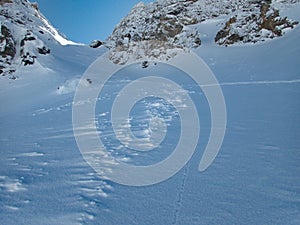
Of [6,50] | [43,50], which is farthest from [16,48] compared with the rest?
[43,50]

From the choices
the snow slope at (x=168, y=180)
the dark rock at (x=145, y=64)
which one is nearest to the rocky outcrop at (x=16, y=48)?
the dark rock at (x=145, y=64)

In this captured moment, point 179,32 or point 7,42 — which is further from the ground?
point 179,32

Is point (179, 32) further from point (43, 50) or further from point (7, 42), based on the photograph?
point (7, 42)

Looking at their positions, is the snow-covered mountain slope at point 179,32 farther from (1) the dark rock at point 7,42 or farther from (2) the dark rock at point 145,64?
(1) the dark rock at point 7,42

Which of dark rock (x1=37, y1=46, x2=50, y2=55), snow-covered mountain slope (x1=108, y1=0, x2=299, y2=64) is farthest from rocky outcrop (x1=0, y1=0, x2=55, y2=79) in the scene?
snow-covered mountain slope (x1=108, y1=0, x2=299, y2=64)

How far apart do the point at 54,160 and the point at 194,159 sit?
1.86 meters

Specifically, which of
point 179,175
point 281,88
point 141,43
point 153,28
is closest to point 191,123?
point 179,175

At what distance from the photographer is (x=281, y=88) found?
27.0ft

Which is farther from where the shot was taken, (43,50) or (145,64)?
(145,64)

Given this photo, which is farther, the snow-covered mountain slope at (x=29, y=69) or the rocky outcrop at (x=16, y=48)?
the rocky outcrop at (x=16, y=48)

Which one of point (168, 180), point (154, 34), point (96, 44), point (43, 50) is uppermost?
point (96, 44)

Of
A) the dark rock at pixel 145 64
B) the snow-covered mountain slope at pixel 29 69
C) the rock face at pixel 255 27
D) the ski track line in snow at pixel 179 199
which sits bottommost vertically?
the ski track line in snow at pixel 179 199

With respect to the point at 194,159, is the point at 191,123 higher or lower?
higher

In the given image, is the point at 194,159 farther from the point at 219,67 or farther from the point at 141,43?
the point at 141,43
